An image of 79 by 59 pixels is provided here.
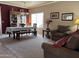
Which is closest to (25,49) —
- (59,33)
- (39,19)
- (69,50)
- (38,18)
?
(59,33)

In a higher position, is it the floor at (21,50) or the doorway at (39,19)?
the doorway at (39,19)

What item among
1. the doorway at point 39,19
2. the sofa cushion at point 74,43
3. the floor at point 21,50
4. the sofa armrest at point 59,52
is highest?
the doorway at point 39,19

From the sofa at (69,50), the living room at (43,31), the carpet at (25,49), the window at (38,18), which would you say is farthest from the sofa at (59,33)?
the sofa at (69,50)

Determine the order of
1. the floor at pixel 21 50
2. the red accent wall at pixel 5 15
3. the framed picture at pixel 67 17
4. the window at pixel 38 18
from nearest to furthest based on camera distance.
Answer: the floor at pixel 21 50, the framed picture at pixel 67 17, the red accent wall at pixel 5 15, the window at pixel 38 18

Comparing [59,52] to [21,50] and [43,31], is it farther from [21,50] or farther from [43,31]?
[43,31]

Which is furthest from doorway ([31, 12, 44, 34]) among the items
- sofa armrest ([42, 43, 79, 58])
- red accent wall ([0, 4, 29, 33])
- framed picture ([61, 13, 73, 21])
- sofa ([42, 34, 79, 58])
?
sofa ([42, 34, 79, 58])

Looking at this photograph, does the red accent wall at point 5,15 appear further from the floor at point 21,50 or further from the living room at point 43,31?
the floor at point 21,50

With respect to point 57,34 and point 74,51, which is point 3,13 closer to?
point 57,34

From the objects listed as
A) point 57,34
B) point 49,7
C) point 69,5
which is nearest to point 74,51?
point 57,34

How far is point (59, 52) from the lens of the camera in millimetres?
2834

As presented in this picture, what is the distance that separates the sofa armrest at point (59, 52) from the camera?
2.53 metres

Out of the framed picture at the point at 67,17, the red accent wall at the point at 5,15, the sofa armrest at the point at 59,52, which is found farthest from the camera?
the red accent wall at the point at 5,15

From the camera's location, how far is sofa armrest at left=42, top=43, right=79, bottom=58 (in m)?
2.53

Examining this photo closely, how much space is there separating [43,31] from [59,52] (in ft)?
17.0
